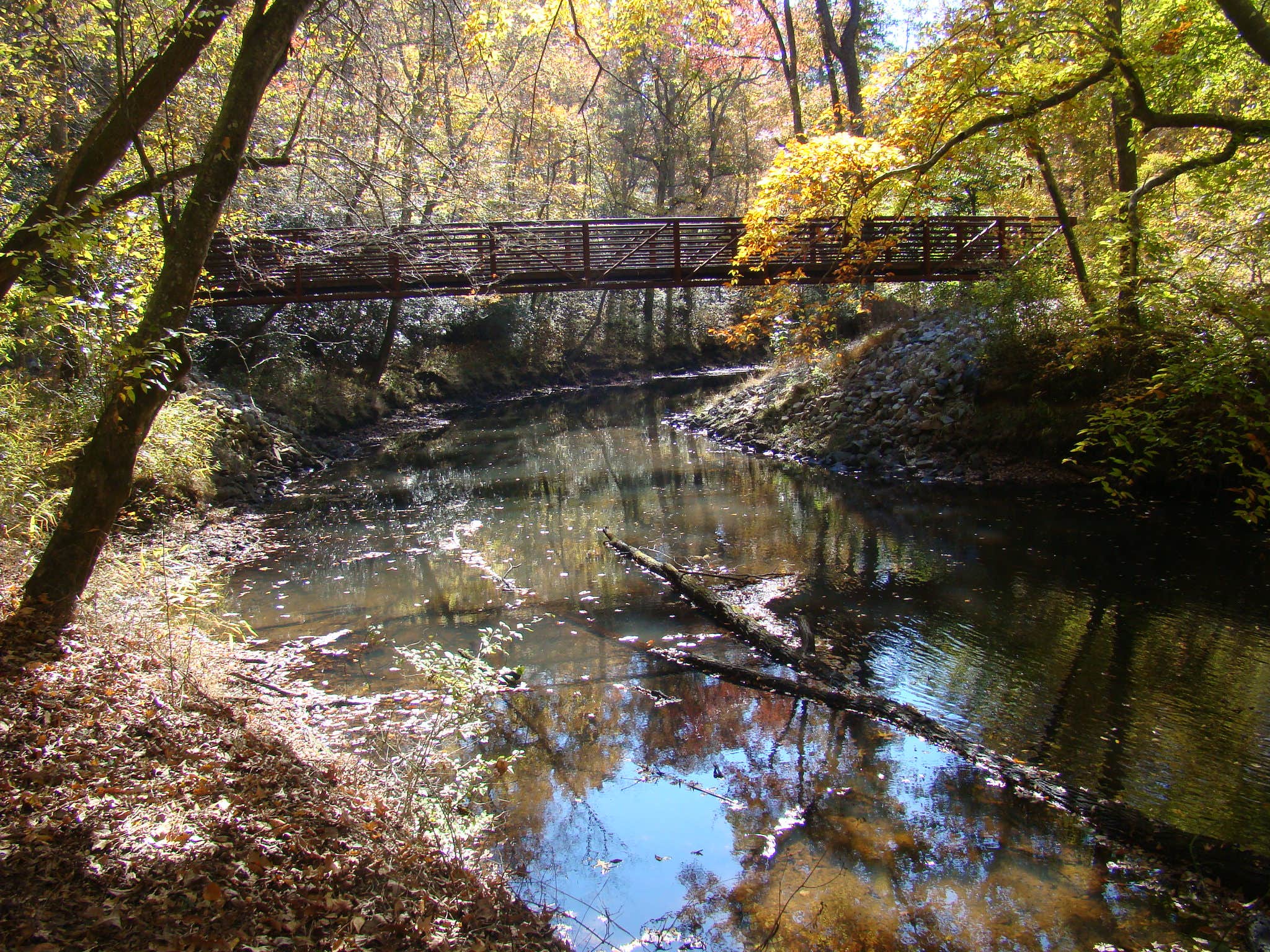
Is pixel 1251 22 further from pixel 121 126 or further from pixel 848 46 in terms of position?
pixel 848 46

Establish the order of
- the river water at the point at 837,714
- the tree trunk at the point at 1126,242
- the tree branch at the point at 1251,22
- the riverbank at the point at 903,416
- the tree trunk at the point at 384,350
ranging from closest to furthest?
the river water at the point at 837,714
the tree branch at the point at 1251,22
the tree trunk at the point at 1126,242
the riverbank at the point at 903,416
the tree trunk at the point at 384,350

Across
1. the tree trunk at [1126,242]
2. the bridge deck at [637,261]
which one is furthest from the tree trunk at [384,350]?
the tree trunk at [1126,242]

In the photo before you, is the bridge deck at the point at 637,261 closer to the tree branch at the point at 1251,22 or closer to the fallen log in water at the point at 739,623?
the fallen log in water at the point at 739,623

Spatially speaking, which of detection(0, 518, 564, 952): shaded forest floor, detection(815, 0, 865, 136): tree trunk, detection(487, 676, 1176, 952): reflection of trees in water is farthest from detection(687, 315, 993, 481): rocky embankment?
detection(0, 518, 564, 952): shaded forest floor

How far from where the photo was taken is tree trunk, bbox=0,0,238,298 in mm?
5180

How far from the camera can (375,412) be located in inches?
861

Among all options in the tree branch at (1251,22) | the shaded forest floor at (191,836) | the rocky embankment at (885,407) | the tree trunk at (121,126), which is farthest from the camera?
the rocky embankment at (885,407)

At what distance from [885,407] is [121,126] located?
13.5 metres

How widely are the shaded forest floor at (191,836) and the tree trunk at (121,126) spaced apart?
2871 mm

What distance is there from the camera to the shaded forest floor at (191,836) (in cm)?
291

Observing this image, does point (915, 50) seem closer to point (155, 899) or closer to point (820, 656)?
point (820, 656)

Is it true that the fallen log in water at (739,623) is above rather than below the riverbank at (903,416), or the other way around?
below

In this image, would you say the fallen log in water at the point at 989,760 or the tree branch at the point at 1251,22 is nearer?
the fallen log in water at the point at 989,760

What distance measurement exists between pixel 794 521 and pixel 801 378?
7670mm
